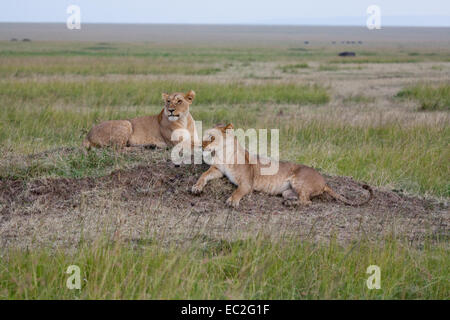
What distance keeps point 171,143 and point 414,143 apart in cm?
484

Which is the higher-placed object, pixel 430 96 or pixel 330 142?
pixel 430 96

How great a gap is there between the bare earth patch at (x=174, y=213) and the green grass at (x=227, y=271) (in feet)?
1.09

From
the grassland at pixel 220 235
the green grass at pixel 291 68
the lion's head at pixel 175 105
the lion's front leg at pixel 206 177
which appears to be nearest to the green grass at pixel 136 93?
the grassland at pixel 220 235

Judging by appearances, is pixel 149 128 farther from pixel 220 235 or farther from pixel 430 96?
pixel 430 96

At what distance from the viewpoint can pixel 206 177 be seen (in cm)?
695

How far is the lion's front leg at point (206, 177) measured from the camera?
6812 mm

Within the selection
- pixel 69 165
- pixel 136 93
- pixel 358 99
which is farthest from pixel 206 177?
pixel 358 99

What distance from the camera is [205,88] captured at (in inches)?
779

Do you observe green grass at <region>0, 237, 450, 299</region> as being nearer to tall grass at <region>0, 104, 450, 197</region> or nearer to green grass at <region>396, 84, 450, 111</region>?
tall grass at <region>0, 104, 450, 197</region>

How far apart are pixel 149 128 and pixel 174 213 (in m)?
3.49

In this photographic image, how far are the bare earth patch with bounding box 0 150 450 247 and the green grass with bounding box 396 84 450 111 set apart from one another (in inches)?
386

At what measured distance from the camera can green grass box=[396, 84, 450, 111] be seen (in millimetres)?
16578
